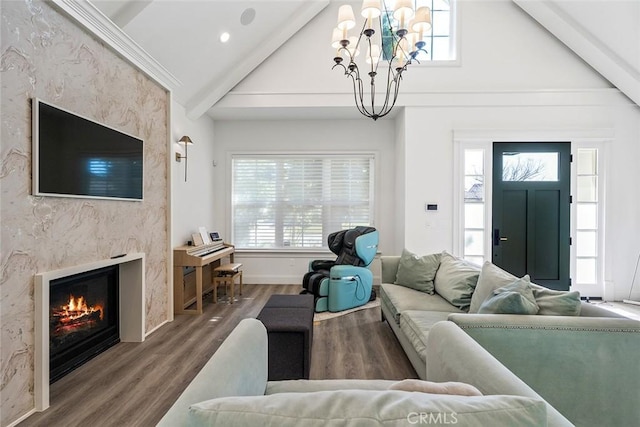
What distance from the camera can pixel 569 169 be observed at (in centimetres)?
451

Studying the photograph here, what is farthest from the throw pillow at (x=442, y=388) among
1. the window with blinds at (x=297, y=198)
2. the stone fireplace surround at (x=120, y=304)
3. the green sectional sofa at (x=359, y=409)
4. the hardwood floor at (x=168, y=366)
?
the window with blinds at (x=297, y=198)

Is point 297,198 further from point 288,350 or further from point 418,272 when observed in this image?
point 288,350

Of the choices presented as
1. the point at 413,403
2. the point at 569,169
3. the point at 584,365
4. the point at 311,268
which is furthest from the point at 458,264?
the point at 569,169

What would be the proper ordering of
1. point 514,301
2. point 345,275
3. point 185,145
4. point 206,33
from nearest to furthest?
point 514,301
point 206,33
point 345,275
point 185,145

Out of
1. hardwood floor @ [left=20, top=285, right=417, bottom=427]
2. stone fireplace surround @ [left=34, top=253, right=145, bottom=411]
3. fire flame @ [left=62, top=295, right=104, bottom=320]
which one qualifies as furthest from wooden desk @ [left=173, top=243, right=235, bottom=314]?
fire flame @ [left=62, top=295, right=104, bottom=320]

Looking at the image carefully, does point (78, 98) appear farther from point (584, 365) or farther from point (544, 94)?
point (544, 94)

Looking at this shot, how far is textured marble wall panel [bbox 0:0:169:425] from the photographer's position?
187cm

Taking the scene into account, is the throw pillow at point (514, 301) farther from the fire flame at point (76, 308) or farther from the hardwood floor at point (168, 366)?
the fire flame at point (76, 308)

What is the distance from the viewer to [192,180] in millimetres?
4645

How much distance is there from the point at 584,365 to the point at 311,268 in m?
3.38

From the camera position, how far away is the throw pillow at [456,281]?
2.64 m

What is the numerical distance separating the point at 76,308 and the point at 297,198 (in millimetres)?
3472

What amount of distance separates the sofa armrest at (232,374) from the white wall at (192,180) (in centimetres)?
297

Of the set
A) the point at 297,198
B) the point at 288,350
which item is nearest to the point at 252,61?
the point at 297,198
